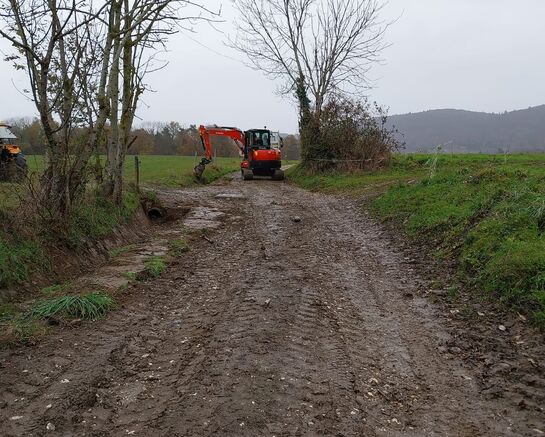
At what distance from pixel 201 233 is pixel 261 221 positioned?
1977 mm

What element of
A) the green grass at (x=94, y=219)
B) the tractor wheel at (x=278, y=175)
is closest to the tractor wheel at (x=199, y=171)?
the tractor wheel at (x=278, y=175)

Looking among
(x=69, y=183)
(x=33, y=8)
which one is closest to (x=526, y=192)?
(x=69, y=183)

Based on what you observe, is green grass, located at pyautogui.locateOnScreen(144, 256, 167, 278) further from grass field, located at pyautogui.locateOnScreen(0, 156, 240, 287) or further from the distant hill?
the distant hill

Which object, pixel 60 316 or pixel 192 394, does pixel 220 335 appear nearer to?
pixel 192 394

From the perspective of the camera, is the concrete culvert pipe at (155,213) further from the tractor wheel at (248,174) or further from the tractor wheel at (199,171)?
the tractor wheel at (248,174)

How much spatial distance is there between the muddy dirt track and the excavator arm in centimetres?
1670

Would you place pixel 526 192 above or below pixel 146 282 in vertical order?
above

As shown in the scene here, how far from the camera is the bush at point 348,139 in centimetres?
2172

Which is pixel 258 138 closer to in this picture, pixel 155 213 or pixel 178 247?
pixel 155 213

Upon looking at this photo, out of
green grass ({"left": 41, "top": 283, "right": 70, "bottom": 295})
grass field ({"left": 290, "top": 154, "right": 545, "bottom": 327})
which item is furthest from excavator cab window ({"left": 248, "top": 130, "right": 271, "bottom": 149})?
green grass ({"left": 41, "top": 283, "right": 70, "bottom": 295})

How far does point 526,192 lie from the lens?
7891 mm

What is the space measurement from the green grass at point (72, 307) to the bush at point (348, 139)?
57.0 feet

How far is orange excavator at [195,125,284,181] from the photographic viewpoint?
77.7 ft

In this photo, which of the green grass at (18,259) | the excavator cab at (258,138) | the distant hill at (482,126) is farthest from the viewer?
the distant hill at (482,126)
